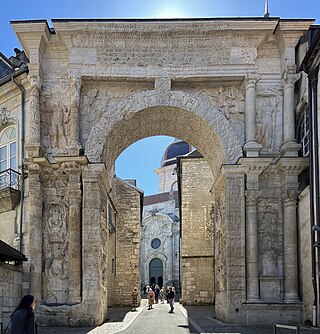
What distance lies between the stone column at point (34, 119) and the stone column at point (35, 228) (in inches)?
16.0

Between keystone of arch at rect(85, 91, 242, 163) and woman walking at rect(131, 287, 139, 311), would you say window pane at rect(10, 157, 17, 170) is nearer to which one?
keystone of arch at rect(85, 91, 242, 163)

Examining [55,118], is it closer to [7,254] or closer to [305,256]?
[7,254]

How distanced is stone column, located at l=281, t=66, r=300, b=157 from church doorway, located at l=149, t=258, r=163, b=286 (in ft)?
125

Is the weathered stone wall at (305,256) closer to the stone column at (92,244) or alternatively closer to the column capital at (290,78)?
the column capital at (290,78)

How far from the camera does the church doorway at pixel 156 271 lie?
5209 cm

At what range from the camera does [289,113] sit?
15.2 m

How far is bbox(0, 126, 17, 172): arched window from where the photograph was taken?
651 inches

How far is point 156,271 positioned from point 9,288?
39.9 m

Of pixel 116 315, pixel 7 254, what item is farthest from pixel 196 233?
pixel 7 254

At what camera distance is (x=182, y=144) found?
229 feet

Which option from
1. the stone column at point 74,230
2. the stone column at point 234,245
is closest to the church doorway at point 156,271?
the stone column at point 234,245

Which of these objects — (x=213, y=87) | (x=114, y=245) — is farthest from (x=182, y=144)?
(x=213, y=87)

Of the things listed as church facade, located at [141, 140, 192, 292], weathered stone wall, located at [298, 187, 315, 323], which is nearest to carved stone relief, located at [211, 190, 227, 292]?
weathered stone wall, located at [298, 187, 315, 323]

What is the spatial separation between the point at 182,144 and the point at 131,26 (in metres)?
54.4
